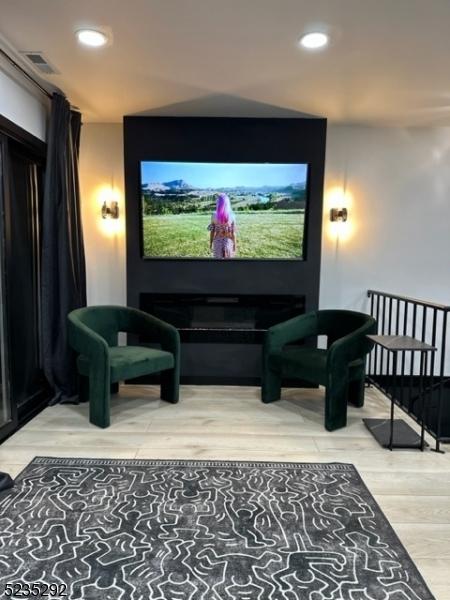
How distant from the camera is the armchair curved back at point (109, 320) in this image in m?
3.46

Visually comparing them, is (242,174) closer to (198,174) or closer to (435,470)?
(198,174)

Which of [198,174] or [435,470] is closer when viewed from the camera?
[435,470]

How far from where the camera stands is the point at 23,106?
3078 mm

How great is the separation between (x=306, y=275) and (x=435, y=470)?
6.68ft

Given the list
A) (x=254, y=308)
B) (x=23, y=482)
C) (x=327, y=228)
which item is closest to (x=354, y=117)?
(x=327, y=228)

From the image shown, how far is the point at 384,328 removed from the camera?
4172mm

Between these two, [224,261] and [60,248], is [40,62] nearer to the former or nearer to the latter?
[60,248]

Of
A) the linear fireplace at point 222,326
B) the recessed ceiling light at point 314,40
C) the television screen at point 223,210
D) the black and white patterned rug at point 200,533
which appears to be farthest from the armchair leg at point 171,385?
the recessed ceiling light at point 314,40

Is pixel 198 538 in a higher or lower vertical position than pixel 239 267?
lower

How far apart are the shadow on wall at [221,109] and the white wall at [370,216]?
607 millimetres

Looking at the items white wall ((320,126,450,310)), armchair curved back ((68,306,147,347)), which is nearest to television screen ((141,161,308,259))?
white wall ((320,126,450,310))

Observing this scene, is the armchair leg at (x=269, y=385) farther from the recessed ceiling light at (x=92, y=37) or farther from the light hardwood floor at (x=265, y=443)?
the recessed ceiling light at (x=92, y=37)

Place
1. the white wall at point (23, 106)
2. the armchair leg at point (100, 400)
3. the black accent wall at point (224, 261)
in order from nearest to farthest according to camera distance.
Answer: the white wall at point (23, 106) → the armchair leg at point (100, 400) → the black accent wall at point (224, 261)

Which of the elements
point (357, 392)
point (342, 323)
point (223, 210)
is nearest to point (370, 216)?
point (342, 323)
